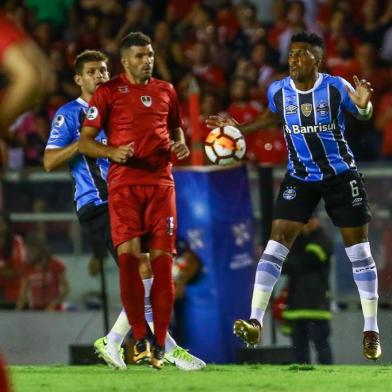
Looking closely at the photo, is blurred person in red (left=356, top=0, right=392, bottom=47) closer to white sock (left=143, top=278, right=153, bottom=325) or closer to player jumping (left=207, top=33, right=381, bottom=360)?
player jumping (left=207, top=33, right=381, bottom=360)

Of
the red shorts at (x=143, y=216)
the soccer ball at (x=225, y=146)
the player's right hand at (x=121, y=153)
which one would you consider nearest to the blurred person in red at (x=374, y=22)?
the soccer ball at (x=225, y=146)

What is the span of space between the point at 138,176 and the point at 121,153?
305 millimetres

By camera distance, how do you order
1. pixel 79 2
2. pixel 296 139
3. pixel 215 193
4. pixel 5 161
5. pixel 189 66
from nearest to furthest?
pixel 296 139 → pixel 215 193 → pixel 5 161 → pixel 189 66 → pixel 79 2

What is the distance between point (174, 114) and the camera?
352 inches

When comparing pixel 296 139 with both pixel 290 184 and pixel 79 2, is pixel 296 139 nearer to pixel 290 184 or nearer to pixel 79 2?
pixel 290 184

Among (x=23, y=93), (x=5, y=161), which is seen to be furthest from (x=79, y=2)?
(x=23, y=93)

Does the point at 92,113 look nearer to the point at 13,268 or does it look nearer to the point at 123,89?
the point at 123,89

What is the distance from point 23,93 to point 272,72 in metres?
10.3

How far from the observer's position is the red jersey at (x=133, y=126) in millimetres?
8602

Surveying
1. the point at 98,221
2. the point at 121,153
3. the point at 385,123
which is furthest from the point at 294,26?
the point at 121,153

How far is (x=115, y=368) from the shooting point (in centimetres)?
903

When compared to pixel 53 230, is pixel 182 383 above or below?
below

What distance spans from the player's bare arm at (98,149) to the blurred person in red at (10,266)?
4198 mm

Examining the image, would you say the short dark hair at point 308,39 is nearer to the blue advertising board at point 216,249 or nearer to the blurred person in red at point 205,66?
the blue advertising board at point 216,249
